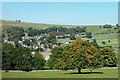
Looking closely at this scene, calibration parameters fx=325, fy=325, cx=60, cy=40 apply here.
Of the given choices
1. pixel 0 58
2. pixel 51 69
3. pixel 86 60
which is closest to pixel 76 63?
pixel 86 60

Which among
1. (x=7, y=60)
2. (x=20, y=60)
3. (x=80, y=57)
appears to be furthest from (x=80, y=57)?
(x=7, y=60)

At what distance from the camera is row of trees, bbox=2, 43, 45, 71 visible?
250ft

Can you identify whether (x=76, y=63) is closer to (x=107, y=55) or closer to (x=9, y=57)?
(x=9, y=57)

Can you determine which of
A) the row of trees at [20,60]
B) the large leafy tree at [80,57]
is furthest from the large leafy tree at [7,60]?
the large leafy tree at [80,57]

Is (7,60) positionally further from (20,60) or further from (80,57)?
(80,57)

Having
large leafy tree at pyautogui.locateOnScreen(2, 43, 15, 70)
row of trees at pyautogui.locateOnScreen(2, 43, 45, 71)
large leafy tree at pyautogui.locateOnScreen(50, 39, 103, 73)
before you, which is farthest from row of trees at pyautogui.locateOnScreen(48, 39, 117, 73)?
large leafy tree at pyautogui.locateOnScreen(2, 43, 15, 70)

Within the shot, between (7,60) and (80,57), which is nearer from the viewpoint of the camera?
(80,57)

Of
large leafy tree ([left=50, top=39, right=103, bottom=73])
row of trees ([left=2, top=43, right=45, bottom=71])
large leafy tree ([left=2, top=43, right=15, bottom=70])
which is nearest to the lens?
large leafy tree ([left=50, top=39, right=103, bottom=73])

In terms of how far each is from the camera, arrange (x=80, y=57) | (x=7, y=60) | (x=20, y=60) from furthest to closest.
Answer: (x=20, y=60)
(x=7, y=60)
(x=80, y=57)

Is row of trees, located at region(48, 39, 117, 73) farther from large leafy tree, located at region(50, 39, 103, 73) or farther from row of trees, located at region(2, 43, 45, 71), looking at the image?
row of trees, located at region(2, 43, 45, 71)

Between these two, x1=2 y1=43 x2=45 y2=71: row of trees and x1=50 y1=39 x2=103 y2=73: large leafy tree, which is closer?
x1=50 y1=39 x2=103 y2=73: large leafy tree

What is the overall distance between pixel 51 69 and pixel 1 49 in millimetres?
13921

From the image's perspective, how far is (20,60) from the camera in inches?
3039

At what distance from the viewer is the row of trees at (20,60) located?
76.1 meters
